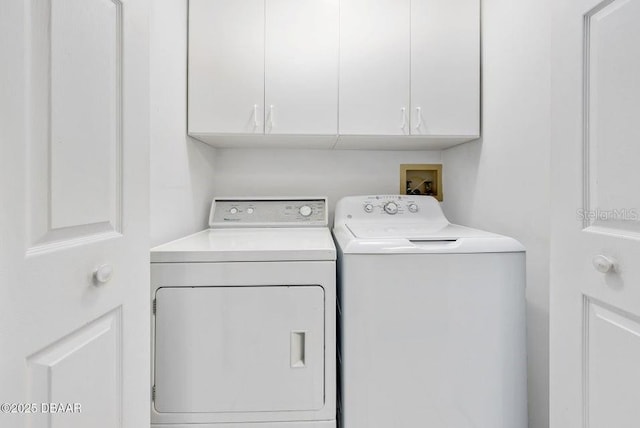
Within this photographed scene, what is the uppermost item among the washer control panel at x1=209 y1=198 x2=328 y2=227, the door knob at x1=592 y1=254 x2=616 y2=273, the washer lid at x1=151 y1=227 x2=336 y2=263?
the washer control panel at x1=209 y1=198 x2=328 y2=227

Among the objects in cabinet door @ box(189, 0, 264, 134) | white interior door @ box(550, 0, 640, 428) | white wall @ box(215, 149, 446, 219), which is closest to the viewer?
white interior door @ box(550, 0, 640, 428)

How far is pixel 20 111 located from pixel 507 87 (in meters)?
1.66

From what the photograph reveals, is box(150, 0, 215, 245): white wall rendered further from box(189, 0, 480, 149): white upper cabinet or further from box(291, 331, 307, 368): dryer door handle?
box(291, 331, 307, 368): dryer door handle

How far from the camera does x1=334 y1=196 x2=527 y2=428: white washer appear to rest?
3.82ft

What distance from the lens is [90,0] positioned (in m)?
0.69

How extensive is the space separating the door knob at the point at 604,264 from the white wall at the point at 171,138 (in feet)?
4.45

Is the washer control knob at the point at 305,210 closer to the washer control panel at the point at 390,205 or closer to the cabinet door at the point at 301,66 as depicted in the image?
the washer control panel at the point at 390,205

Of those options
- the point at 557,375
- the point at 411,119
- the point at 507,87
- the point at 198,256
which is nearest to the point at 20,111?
the point at 198,256

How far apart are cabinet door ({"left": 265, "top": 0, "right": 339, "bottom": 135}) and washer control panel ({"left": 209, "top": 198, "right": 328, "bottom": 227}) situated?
45 centimetres

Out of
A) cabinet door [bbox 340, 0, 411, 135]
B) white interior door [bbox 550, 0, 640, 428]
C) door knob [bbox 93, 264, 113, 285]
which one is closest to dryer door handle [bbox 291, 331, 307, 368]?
door knob [bbox 93, 264, 113, 285]

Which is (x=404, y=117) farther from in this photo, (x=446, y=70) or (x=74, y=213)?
(x=74, y=213)

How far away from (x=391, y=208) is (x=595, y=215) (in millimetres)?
1107

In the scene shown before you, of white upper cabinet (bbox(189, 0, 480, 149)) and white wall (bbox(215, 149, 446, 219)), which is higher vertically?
white upper cabinet (bbox(189, 0, 480, 149))

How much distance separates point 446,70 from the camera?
65.4 inches
